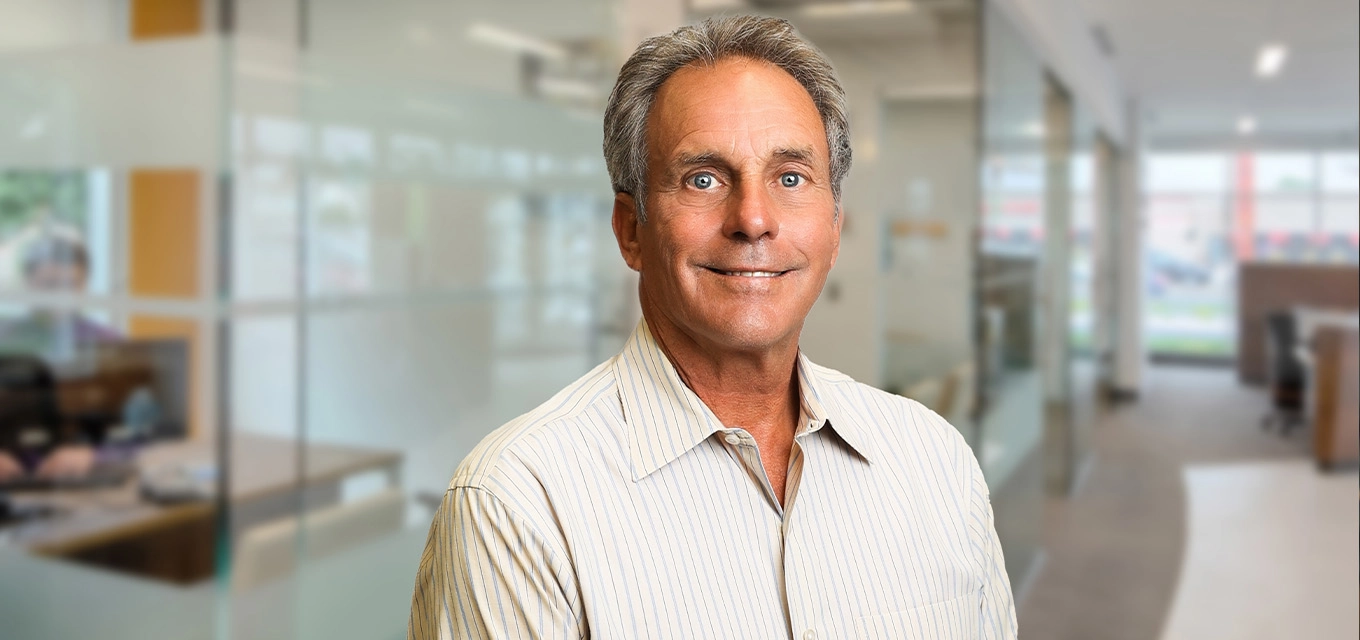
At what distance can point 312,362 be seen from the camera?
2.58 metres

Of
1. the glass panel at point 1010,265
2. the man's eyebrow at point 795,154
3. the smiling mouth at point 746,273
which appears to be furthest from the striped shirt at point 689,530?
the glass panel at point 1010,265

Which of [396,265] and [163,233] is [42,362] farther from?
[396,265]

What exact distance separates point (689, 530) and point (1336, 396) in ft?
5.01

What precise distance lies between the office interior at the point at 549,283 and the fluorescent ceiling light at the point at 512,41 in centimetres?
1

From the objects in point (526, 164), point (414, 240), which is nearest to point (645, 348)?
point (414, 240)

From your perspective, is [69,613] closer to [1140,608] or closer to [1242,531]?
[1140,608]

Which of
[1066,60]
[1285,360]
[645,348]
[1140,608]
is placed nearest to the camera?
[645,348]

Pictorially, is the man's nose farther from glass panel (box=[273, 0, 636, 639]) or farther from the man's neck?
glass panel (box=[273, 0, 636, 639])

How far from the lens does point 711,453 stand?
106cm

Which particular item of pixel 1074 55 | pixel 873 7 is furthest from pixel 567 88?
pixel 1074 55

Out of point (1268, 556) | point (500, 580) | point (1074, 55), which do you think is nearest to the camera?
point (500, 580)

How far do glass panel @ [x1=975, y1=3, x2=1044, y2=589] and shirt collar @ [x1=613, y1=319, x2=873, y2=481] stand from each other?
1.91 m

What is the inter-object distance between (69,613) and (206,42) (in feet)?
4.00

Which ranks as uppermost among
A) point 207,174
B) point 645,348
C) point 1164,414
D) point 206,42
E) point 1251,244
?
point 206,42
